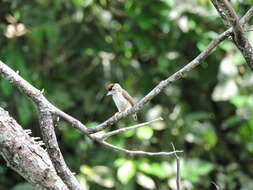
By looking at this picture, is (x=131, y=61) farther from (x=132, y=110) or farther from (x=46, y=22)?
(x=132, y=110)

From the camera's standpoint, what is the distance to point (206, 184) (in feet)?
16.2

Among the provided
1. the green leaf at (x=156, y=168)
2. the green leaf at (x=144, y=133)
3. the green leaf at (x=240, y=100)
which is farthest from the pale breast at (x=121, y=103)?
the green leaf at (x=240, y=100)

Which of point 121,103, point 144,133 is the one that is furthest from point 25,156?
point 144,133

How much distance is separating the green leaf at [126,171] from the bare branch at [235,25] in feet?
6.98

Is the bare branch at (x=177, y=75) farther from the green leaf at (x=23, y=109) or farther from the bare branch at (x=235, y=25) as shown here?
the green leaf at (x=23, y=109)

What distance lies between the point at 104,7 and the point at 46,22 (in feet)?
1.85

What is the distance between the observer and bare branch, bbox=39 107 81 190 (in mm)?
2107

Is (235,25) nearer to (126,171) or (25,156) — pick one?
(25,156)

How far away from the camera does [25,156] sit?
197 centimetres

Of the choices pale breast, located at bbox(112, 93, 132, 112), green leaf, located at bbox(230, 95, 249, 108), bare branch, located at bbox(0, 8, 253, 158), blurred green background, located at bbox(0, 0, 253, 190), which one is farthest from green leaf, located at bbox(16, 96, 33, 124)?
bare branch, located at bbox(0, 8, 253, 158)

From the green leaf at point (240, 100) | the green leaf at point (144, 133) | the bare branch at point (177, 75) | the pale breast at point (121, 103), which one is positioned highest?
the green leaf at point (240, 100)

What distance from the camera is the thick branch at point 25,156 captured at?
1.96 meters

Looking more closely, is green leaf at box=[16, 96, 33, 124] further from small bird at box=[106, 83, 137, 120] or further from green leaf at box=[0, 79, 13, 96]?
small bird at box=[106, 83, 137, 120]

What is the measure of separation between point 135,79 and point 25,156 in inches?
113
